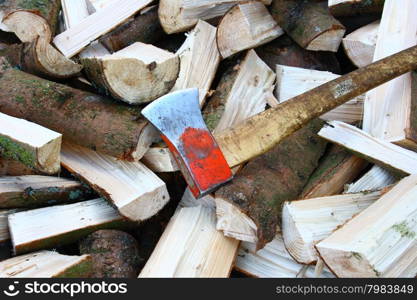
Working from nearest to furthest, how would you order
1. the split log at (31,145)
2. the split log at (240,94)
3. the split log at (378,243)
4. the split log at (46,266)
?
the split log at (378,243)
the split log at (46,266)
the split log at (31,145)
the split log at (240,94)

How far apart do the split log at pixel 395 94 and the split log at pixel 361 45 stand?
0.07 m

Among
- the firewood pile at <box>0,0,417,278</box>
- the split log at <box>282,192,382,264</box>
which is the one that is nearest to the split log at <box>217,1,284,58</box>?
the firewood pile at <box>0,0,417,278</box>

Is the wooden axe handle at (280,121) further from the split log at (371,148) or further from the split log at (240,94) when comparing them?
the split log at (240,94)

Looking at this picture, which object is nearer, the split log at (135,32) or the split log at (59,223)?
the split log at (59,223)

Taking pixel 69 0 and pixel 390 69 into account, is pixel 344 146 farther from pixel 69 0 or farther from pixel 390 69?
pixel 69 0

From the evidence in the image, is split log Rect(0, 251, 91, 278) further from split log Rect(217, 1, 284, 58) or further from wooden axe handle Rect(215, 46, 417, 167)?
split log Rect(217, 1, 284, 58)

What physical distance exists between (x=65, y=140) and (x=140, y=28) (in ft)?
2.98

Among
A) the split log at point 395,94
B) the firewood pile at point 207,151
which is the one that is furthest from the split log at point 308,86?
the split log at point 395,94

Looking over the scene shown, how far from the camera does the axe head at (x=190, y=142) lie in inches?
113

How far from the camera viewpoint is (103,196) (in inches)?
120

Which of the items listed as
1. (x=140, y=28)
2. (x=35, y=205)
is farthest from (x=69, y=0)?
(x=35, y=205)

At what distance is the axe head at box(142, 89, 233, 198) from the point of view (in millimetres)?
2869

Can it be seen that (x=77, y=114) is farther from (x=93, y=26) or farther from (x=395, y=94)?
(x=395, y=94)

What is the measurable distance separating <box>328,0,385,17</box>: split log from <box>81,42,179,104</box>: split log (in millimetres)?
1074
